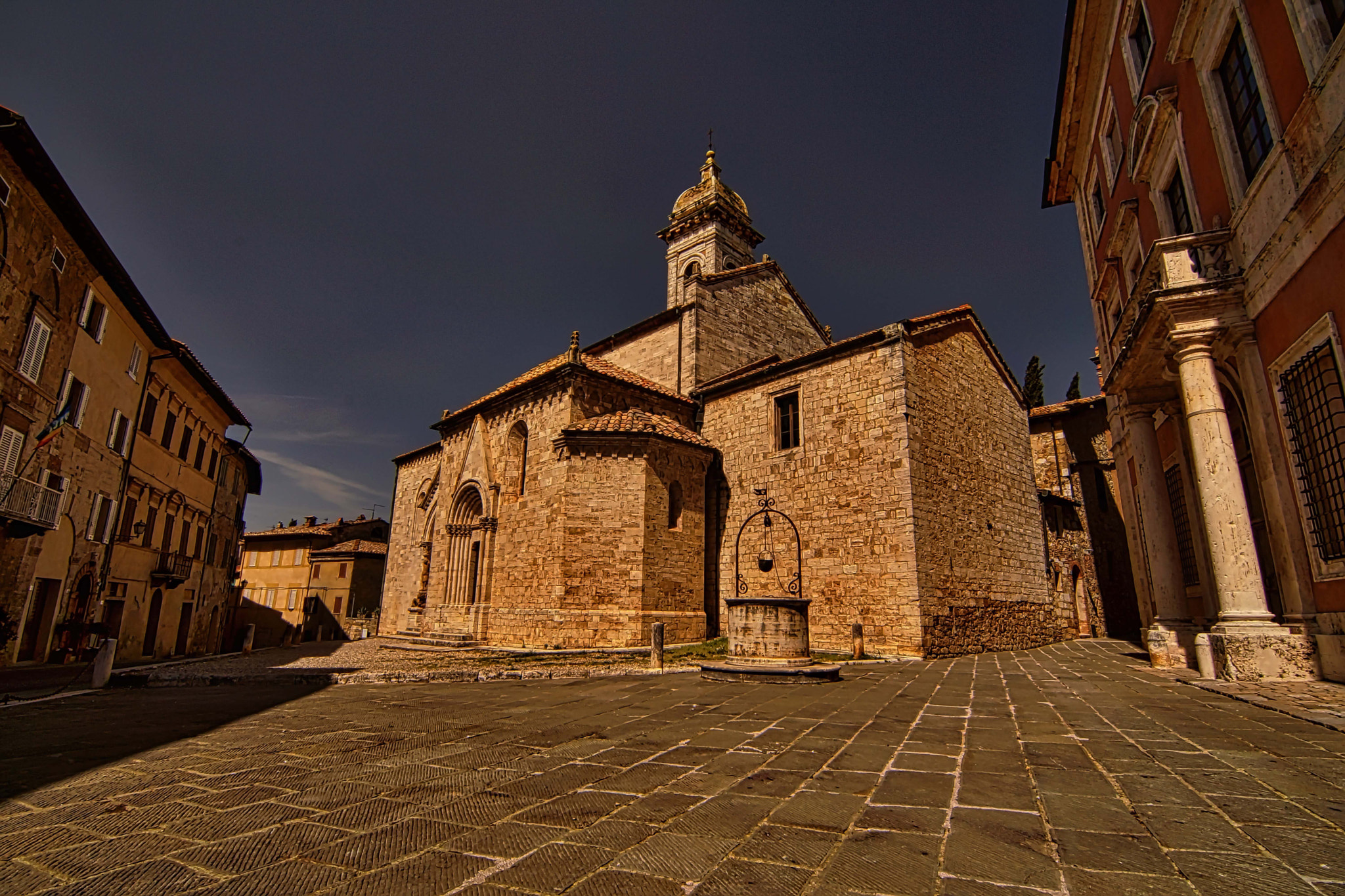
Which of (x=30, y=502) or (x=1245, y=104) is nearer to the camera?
(x=1245, y=104)

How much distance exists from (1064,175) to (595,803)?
737 inches

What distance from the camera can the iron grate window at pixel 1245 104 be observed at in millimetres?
7133

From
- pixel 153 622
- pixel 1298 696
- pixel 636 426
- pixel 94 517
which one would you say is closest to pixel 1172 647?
pixel 1298 696

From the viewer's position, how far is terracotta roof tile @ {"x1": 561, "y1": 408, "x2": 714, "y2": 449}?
15883 mm

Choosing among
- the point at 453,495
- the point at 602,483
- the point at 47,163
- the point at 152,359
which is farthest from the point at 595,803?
the point at 152,359

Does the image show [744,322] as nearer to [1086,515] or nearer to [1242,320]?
[1086,515]

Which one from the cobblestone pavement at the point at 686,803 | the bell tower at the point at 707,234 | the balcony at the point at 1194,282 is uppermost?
the bell tower at the point at 707,234

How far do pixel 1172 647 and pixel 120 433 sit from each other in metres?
22.2

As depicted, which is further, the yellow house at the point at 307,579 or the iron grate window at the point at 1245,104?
the yellow house at the point at 307,579

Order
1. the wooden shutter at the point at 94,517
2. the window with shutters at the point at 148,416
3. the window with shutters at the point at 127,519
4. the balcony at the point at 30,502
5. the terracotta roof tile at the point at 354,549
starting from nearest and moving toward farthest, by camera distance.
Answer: the balcony at the point at 30,502 → the wooden shutter at the point at 94,517 → the window with shutters at the point at 127,519 → the window with shutters at the point at 148,416 → the terracotta roof tile at the point at 354,549

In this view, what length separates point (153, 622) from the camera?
711 inches

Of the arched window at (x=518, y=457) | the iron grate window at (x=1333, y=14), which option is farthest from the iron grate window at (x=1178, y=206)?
the arched window at (x=518, y=457)

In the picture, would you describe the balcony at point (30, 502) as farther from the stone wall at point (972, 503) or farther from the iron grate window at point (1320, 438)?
the iron grate window at point (1320, 438)

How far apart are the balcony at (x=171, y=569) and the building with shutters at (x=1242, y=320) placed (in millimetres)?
23499
